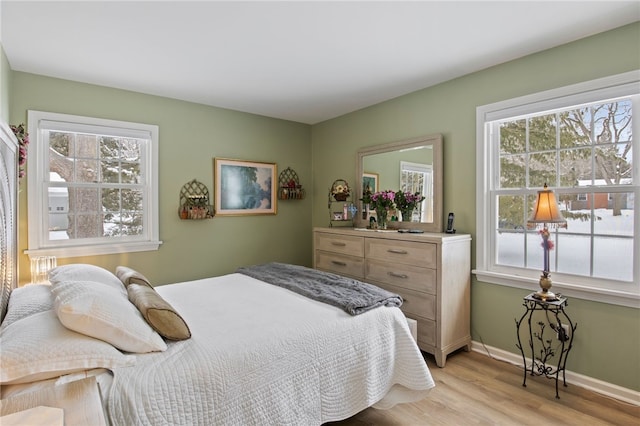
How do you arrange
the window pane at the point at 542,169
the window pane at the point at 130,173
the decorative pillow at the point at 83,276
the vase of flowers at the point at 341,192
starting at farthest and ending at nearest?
the vase of flowers at the point at 341,192 < the window pane at the point at 130,173 < the window pane at the point at 542,169 < the decorative pillow at the point at 83,276

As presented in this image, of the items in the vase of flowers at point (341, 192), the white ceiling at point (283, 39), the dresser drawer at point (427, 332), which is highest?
the white ceiling at point (283, 39)

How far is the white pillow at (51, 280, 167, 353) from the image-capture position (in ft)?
4.42

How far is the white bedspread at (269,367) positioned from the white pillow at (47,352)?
0.10 metres

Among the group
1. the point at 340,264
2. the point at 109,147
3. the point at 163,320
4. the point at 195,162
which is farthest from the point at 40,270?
the point at 340,264

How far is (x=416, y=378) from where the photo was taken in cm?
198

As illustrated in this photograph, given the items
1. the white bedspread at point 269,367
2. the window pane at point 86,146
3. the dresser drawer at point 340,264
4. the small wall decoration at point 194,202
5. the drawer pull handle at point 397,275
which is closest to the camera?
the white bedspread at point 269,367

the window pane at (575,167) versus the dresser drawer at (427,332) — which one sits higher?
the window pane at (575,167)

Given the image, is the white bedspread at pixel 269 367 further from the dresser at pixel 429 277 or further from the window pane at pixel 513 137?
the window pane at pixel 513 137

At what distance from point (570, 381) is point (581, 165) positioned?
1.60m

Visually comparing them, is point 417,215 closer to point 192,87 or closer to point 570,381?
point 570,381

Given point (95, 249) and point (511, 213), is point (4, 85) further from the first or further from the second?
point (511, 213)

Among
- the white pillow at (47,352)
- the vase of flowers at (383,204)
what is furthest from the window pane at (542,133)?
the white pillow at (47,352)

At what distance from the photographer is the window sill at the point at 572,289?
7.44ft

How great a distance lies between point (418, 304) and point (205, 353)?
1961 mm
